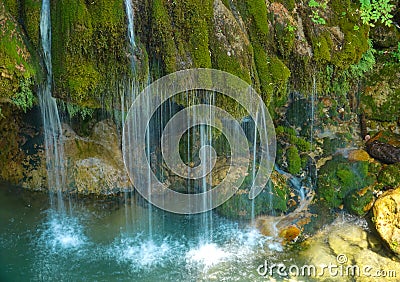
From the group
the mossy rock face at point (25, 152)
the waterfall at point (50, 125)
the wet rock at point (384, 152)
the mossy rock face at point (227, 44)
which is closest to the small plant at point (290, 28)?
the mossy rock face at point (227, 44)

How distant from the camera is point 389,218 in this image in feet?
25.7

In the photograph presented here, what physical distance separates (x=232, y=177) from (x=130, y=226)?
260 centimetres

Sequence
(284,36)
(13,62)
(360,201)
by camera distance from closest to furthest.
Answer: (13,62)
(284,36)
(360,201)

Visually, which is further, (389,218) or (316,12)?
(316,12)

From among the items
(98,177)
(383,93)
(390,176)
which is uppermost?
(383,93)

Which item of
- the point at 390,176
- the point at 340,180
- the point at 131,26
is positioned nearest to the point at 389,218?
the point at 390,176

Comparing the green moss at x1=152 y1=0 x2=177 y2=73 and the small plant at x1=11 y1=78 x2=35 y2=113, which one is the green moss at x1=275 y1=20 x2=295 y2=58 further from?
the small plant at x1=11 y1=78 x2=35 y2=113

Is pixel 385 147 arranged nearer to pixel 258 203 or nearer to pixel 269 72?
pixel 258 203

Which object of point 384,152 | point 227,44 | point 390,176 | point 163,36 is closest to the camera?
point 163,36

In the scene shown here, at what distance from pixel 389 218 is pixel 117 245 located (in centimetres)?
550

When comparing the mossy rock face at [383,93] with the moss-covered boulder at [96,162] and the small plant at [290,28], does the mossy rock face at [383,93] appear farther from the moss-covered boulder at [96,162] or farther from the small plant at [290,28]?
the moss-covered boulder at [96,162]

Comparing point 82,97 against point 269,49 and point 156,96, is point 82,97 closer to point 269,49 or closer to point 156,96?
point 156,96

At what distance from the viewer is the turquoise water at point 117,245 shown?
7.27 m

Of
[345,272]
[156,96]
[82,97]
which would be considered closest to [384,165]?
[345,272]
